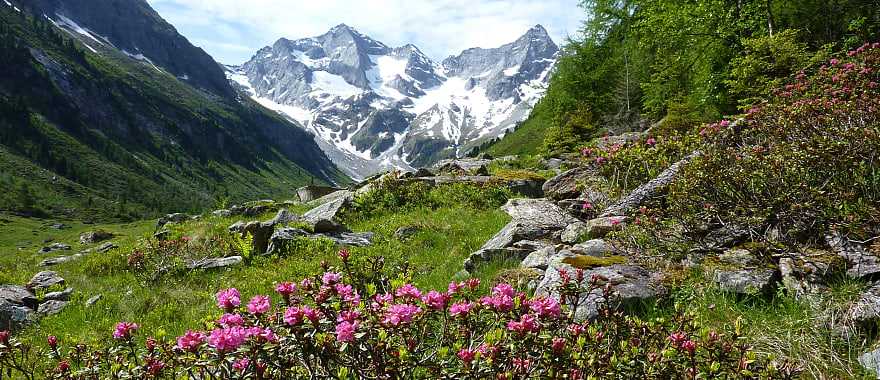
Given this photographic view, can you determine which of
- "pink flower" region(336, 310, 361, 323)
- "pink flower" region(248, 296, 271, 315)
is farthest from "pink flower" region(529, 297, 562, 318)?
"pink flower" region(248, 296, 271, 315)

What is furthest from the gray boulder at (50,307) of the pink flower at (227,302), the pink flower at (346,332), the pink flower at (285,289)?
the pink flower at (346,332)

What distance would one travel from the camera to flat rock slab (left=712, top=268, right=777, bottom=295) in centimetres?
506

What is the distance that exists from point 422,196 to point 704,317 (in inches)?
493

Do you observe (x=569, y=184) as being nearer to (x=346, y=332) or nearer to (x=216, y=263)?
(x=216, y=263)

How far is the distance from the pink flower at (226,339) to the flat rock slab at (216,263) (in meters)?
9.18

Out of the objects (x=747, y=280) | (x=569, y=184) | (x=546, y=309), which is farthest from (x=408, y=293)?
(x=569, y=184)

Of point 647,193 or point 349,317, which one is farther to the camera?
point 647,193

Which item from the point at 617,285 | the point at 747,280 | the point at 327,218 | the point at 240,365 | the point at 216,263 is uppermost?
the point at 240,365

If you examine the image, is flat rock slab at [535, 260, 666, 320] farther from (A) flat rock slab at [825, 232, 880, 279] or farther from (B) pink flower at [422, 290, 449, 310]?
(B) pink flower at [422, 290, 449, 310]

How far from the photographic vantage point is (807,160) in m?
6.66

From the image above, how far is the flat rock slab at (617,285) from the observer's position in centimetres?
489

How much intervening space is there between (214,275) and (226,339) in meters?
9.10

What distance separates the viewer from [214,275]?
1064cm

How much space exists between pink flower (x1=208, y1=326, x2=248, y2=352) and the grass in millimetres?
4726
